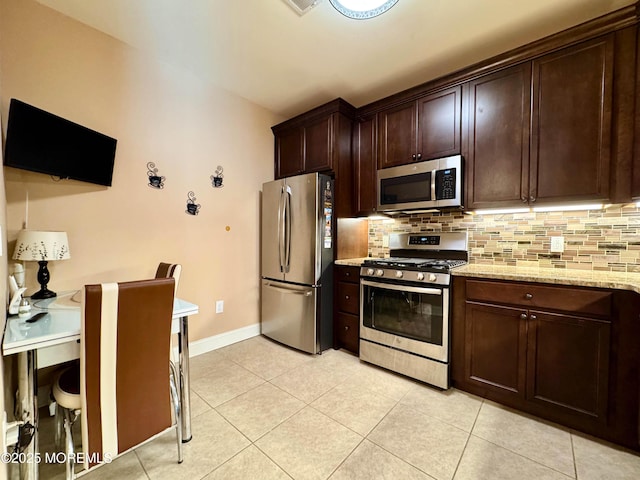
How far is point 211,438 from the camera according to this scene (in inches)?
61.2

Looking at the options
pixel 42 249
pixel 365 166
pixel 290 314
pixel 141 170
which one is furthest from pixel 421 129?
pixel 42 249

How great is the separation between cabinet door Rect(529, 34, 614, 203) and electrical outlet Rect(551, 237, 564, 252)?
37 centimetres

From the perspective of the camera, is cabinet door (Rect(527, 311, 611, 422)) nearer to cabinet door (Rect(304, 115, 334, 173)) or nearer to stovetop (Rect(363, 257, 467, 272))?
stovetop (Rect(363, 257, 467, 272))

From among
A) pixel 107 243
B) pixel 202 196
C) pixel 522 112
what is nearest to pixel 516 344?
pixel 522 112

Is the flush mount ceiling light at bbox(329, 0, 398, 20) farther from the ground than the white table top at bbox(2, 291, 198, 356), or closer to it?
farther from the ground

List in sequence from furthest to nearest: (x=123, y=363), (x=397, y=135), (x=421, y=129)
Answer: (x=397, y=135) < (x=421, y=129) < (x=123, y=363)

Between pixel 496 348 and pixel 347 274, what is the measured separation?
1305mm

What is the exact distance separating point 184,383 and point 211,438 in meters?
0.38

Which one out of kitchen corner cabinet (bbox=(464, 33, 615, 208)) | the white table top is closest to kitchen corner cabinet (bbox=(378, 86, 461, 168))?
kitchen corner cabinet (bbox=(464, 33, 615, 208))

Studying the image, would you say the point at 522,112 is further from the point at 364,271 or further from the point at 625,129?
the point at 364,271

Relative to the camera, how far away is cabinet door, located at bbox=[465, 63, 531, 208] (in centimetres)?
197

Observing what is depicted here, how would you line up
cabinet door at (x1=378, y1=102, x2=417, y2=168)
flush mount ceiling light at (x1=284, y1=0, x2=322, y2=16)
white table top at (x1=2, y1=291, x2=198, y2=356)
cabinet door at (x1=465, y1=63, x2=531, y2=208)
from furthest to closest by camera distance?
cabinet door at (x1=378, y1=102, x2=417, y2=168) → cabinet door at (x1=465, y1=63, x2=531, y2=208) → flush mount ceiling light at (x1=284, y1=0, x2=322, y2=16) → white table top at (x1=2, y1=291, x2=198, y2=356)

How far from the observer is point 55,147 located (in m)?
1.76

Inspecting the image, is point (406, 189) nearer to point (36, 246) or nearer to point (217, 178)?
point (217, 178)
